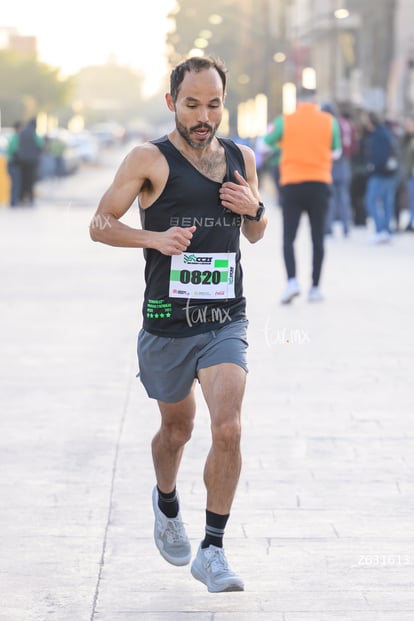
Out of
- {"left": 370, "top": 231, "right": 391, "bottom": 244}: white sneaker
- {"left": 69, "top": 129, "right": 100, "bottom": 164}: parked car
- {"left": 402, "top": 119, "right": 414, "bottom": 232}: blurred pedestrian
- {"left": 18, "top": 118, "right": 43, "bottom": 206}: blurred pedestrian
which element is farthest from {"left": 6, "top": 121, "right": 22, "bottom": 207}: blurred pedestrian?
{"left": 69, "top": 129, "right": 100, "bottom": 164}: parked car

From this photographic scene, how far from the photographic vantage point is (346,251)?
19.6 metres

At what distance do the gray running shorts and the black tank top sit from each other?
3 centimetres

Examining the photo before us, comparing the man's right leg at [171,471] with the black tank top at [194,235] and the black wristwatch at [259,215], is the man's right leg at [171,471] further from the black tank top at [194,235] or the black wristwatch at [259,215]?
the black wristwatch at [259,215]

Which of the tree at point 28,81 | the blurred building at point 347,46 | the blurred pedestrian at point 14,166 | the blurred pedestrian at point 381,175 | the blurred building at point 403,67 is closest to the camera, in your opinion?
the blurred pedestrian at point 381,175

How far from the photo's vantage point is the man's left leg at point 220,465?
4.86 metres

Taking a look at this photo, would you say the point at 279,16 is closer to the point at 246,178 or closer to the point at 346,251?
the point at 346,251

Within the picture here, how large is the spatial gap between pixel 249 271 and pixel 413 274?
1.82m

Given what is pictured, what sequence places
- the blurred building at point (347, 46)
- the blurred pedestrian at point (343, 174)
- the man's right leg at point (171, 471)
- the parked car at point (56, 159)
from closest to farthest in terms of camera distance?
1. the man's right leg at point (171, 471)
2. the blurred pedestrian at point (343, 174)
3. the parked car at point (56, 159)
4. the blurred building at point (347, 46)

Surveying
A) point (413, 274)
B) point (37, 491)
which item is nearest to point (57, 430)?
point (37, 491)

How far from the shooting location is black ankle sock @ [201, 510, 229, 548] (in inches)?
195

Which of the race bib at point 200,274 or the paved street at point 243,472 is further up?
the race bib at point 200,274

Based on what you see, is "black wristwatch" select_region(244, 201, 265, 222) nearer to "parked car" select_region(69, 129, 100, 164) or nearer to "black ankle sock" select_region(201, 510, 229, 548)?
"black ankle sock" select_region(201, 510, 229, 548)

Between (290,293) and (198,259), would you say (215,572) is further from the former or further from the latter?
(290,293)

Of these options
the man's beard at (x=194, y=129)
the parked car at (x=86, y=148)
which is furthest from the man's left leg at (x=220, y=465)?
the parked car at (x=86, y=148)
